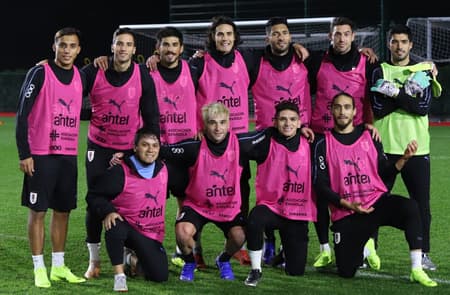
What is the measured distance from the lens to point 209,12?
21797 mm

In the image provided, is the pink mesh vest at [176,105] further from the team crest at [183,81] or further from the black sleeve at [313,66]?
the black sleeve at [313,66]

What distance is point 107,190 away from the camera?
5039 millimetres

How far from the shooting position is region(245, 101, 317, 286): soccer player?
17.2 feet

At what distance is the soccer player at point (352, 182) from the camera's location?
5121mm

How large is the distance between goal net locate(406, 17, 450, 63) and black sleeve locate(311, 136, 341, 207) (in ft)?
40.0

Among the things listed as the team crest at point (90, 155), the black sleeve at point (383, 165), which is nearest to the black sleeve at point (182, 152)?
the team crest at point (90, 155)

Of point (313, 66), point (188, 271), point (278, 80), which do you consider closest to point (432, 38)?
point (313, 66)

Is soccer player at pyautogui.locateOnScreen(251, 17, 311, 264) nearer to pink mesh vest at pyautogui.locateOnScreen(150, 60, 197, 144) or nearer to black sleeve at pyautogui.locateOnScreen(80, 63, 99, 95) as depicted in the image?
pink mesh vest at pyautogui.locateOnScreen(150, 60, 197, 144)

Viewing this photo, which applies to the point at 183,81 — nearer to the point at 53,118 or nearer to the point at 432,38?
the point at 53,118

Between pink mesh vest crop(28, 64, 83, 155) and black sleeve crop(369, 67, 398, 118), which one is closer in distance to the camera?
pink mesh vest crop(28, 64, 83, 155)

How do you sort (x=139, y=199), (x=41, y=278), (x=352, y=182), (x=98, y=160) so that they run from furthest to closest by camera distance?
(x=98, y=160) < (x=352, y=182) < (x=139, y=199) < (x=41, y=278)

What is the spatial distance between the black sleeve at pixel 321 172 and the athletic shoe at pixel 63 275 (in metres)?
1.62

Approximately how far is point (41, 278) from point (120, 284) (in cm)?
53

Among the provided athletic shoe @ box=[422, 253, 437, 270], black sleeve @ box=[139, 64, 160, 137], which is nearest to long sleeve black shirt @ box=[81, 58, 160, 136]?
black sleeve @ box=[139, 64, 160, 137]
